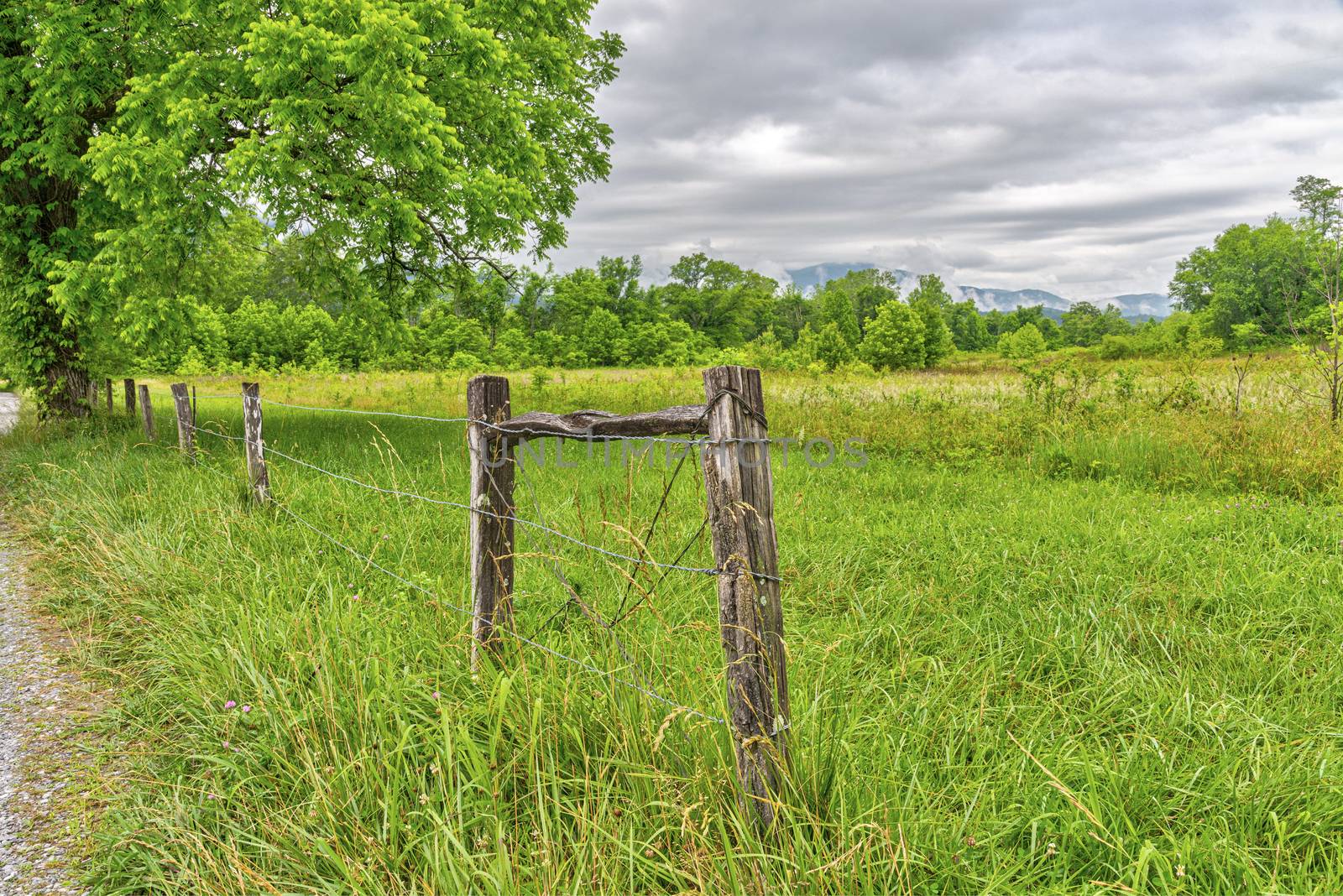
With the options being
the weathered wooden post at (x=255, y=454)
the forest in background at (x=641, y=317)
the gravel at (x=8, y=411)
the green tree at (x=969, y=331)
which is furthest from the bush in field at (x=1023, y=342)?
the weathered wooden post at (x=255, y=454)

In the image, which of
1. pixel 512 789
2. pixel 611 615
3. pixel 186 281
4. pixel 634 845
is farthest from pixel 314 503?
pixel 186 281

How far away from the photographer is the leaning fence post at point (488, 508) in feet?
10.8

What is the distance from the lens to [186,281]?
10727mm

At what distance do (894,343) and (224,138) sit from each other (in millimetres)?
44792

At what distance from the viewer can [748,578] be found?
220 centimetres

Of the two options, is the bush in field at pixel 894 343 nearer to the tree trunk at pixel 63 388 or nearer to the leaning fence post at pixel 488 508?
the tree trunk at pixel 63 388

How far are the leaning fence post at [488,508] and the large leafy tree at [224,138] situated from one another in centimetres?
618

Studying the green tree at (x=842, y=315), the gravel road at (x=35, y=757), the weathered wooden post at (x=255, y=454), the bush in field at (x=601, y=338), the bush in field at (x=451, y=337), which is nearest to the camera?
the gravel road at (x=35, y=757)

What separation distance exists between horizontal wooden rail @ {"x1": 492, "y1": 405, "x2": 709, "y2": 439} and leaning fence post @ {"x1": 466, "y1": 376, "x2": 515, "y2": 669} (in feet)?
0.34

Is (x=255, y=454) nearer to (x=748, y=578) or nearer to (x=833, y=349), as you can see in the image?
(x=748, y=578)

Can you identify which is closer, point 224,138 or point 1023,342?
point 224,138

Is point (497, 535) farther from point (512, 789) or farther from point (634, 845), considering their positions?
point (634, 845)

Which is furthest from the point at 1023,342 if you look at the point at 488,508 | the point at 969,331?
the point at 488,508

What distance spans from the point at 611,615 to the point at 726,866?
208 centimetres
